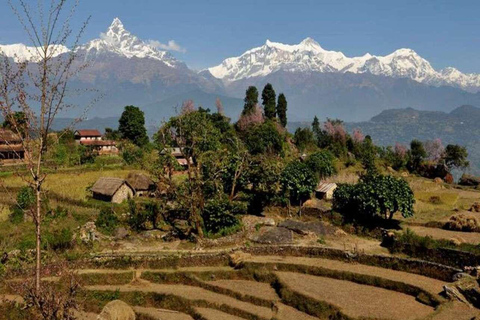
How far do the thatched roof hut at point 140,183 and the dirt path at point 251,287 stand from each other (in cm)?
2245

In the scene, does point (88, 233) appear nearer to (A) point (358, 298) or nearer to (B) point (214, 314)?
(B) point (214, 314)

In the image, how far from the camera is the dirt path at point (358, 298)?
23558 millimetres

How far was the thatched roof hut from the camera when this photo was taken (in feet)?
164

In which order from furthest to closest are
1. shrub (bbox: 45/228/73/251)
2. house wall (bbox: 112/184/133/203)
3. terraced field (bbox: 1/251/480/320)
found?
house wall (bbox: 112/184/133/203) → shrub (bbox: 45/228/73/251) → terraced field (bbox: 1/251/480/320)

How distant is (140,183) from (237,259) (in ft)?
74.6

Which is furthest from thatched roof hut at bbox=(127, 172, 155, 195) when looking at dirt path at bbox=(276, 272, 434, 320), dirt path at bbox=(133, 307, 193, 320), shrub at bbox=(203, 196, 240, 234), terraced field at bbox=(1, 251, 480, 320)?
dirt path at bbox=(276, 272, 434, 320)

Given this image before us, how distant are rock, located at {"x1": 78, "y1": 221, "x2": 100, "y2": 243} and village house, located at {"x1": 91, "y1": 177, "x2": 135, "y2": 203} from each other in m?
7.97

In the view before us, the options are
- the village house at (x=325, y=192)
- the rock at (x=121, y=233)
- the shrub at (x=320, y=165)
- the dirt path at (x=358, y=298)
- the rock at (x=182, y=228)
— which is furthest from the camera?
the shrub at (x=320, y=165)

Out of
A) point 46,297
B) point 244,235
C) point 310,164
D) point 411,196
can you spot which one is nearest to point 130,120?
point 310,164

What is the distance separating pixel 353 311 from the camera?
23.7 metres

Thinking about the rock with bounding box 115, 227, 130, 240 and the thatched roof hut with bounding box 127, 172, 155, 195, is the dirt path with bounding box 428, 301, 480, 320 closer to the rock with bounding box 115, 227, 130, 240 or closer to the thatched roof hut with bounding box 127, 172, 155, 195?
the rock with bounding box 115, 227, 130, 240

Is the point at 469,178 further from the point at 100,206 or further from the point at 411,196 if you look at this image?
the point at 100,206

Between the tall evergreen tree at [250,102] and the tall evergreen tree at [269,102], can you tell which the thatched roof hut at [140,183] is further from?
the tall evergreen tree at [269,102]

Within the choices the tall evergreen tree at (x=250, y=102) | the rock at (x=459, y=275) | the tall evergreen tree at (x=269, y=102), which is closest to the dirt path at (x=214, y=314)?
the rock at (x=459, y=275)
